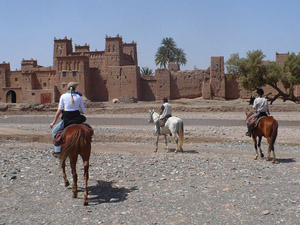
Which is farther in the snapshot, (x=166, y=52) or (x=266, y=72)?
(x=166, y=52)

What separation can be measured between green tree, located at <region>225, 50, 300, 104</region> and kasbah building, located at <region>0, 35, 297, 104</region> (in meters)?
5.24

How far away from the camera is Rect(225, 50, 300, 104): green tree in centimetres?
3528

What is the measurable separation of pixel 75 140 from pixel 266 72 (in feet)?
107

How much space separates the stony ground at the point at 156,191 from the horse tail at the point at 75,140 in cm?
89

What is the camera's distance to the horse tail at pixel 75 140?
6.76 m

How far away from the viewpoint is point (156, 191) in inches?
281

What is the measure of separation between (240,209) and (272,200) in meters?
0.77

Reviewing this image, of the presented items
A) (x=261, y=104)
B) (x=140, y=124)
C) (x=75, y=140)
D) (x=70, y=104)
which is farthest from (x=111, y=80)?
(x=75, y=140)

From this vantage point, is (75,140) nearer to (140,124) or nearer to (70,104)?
(70,104)

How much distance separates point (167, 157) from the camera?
11156 mm

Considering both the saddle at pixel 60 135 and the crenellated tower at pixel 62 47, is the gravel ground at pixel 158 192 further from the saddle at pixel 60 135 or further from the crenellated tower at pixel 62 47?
the crenellated tower at pixel 62 47

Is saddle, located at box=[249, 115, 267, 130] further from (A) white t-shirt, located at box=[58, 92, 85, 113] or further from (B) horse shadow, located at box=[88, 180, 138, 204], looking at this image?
(A) white t-shirt, located at box=[58, 92, 85, 113]

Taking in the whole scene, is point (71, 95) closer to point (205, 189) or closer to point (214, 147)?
point (205, 189)

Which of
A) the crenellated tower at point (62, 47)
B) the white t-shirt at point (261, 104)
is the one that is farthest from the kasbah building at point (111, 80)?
the white t-shirt at point (261, 104)
